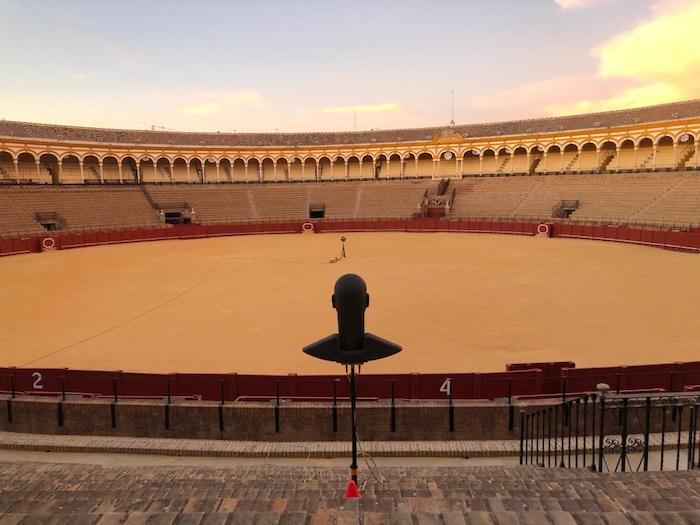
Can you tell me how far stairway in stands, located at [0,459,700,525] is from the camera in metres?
3.71

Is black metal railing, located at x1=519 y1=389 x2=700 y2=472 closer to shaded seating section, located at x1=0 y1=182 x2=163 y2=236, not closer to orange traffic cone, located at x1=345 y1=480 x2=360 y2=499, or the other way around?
orange traffic cone, located at x1=345 y1=480 x2=360 y2=499

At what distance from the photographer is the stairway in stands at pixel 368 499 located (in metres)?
3.71

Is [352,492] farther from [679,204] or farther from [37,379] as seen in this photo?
[679,204]

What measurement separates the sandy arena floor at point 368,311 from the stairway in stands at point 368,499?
532cm

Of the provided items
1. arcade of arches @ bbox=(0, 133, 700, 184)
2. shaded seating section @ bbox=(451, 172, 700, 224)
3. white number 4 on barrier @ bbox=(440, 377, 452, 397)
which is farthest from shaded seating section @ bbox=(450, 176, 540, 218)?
white number 4 on barrier @ bbox=(440, 377, 452, 397)

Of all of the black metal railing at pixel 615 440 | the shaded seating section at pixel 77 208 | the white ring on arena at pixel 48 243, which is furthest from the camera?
the shaded seating section at pixel 77 208

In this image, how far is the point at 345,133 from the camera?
62.2 m

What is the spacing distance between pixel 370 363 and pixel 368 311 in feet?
13.8

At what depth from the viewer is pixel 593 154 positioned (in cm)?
4953

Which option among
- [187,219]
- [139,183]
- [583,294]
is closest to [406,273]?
[583,294]

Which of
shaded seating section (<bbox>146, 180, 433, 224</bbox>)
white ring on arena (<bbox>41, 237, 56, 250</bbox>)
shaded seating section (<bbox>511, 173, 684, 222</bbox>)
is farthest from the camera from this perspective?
shaded seating section (<bbox>146, 180, 433, 224</bbox>)

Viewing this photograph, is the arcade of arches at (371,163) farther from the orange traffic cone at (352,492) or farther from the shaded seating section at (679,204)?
the orange traffic cone at (352,492)

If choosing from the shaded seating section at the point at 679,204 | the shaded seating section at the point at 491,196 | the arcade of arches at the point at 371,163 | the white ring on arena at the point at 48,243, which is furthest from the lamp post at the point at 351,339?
the arcade of arches at the point at 371,163

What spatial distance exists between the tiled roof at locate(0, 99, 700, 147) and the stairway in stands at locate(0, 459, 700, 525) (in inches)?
1929
